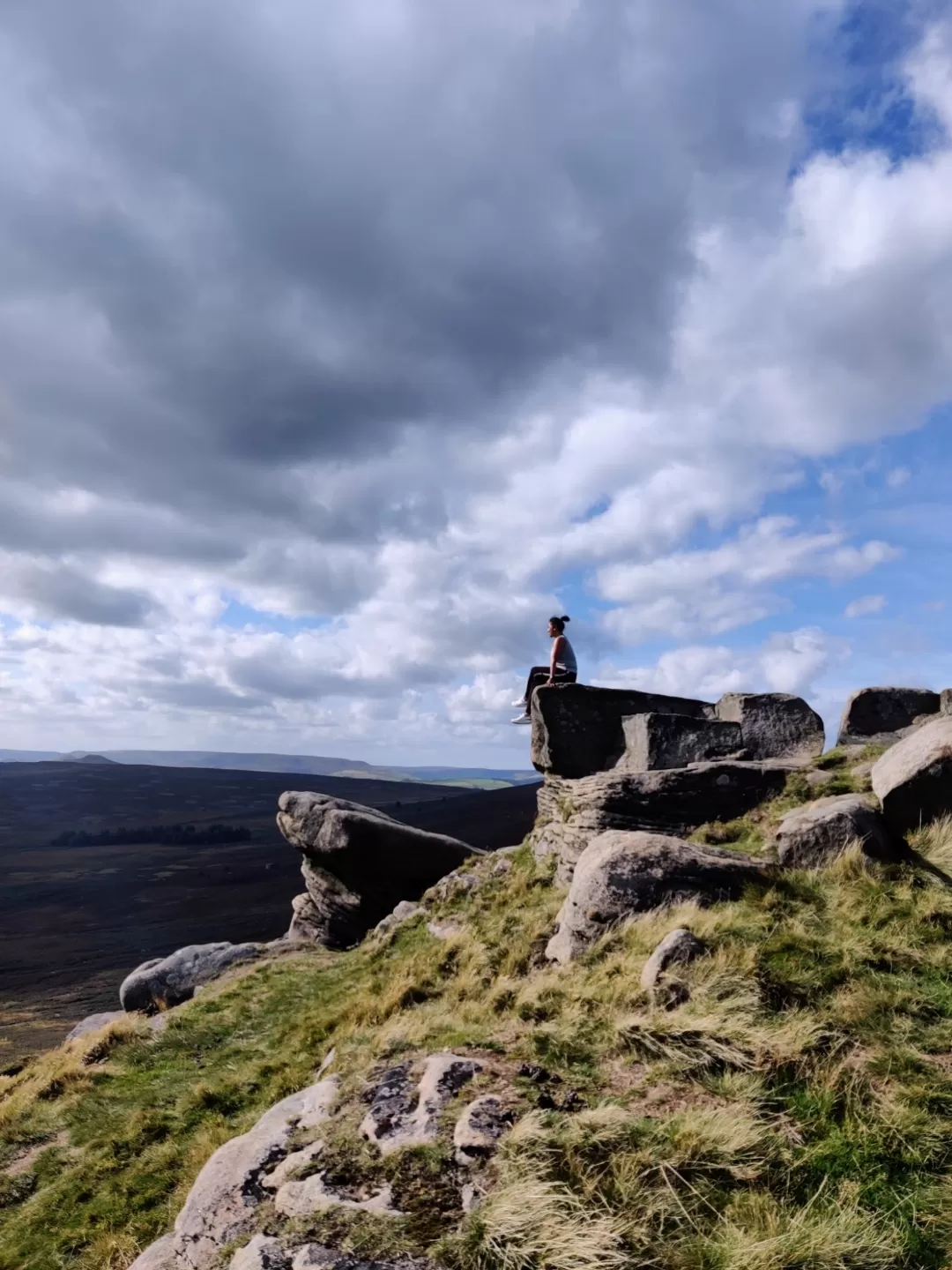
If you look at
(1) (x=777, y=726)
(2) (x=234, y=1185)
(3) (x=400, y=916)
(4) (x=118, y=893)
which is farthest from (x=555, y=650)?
(4) (x=118, y=893)

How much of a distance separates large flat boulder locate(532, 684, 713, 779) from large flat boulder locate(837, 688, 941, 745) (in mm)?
3868

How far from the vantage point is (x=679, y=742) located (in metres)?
13.4

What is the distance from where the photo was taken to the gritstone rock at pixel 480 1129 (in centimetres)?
464

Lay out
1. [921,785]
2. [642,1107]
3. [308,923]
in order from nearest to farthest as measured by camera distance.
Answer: [642,1107] < [921,785] < [308,923]

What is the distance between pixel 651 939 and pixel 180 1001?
15.5 meters

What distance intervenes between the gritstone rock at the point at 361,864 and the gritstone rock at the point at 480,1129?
15992mm

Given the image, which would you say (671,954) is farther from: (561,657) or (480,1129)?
(561,657)

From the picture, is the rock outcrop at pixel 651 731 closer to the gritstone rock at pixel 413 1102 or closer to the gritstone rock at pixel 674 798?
the gritstone rock at pixel 674 798

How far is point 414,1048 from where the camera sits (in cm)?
675

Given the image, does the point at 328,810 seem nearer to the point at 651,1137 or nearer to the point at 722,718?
the point at 722,718

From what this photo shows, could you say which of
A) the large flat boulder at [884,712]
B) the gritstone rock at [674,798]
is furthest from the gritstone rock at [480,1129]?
the large flat boulder at [884,712]

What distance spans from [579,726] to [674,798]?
3.22m

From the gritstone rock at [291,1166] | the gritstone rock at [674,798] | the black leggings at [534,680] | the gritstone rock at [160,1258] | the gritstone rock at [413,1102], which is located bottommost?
the gritstone rock at [160,1258]

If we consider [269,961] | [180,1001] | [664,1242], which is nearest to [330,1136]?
[664,1242]
